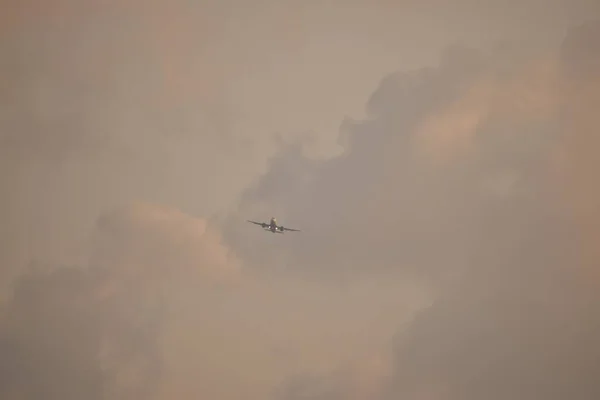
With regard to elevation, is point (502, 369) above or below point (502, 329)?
below

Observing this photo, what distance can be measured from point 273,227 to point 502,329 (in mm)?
34834

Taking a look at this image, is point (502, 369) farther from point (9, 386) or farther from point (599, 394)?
point (9, 386)

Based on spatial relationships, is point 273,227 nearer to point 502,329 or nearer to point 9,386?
point 502,329

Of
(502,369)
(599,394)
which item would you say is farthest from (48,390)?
(599,394)

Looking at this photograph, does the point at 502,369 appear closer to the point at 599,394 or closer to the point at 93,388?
the point at 599,394

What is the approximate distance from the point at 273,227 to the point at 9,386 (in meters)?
42.5

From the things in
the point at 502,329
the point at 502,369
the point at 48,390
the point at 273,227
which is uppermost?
the point at 273,227

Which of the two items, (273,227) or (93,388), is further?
(93,388)

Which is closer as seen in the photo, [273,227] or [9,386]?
[273,227]

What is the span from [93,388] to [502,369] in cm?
5234

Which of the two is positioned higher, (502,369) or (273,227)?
(273,227)

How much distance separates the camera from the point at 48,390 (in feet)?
222

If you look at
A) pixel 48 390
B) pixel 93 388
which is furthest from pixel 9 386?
pixel 93 388

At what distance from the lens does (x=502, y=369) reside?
6781 cm
